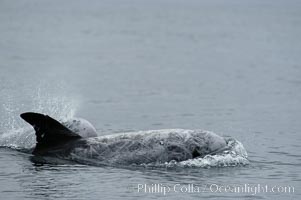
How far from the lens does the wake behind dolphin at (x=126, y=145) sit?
19641 mm

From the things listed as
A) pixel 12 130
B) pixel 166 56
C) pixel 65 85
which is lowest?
pixel 12 130

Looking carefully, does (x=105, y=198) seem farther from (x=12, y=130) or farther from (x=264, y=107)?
(x=264, y=107)

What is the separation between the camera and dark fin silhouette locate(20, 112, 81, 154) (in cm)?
1981

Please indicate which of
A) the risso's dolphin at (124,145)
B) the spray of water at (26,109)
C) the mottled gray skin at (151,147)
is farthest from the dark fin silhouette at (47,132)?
the spray of water at (26,109)

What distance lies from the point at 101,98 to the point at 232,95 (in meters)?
5.57

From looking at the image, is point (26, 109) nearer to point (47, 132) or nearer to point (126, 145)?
point (47, 132)

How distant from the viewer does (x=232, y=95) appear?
115 ft

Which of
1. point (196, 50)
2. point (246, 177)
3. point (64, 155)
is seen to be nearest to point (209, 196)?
point (246, 177)

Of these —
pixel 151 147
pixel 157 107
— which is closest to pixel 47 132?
pixel 151 147

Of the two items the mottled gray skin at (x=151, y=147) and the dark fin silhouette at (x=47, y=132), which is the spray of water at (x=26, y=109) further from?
the mottled gray skin at (x=151, y=147)

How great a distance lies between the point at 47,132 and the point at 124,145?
71.0 inches

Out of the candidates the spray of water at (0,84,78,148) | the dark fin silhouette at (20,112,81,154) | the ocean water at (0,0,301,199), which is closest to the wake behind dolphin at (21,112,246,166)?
the dark fin silhouette at (20,112,81,154)

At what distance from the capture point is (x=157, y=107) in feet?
101

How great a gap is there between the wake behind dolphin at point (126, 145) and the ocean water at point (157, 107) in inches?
13.1
